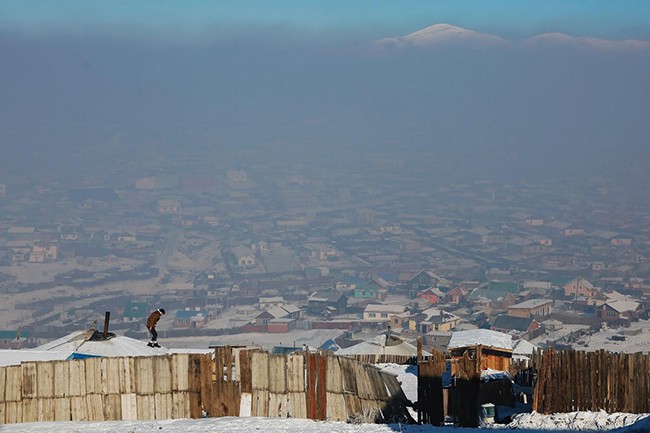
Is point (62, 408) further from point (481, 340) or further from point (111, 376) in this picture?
point (481, 340)

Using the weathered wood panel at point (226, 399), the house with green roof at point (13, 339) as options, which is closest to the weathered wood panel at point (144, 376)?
the weathered wood panel at point (226, 399)

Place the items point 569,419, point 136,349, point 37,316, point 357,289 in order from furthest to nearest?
point 357,289, point 37,316, point 136,349, point 569,419

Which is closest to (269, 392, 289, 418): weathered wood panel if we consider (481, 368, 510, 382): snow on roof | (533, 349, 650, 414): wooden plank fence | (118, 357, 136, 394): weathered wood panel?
(118, 357, 136, 394): weathered wood panel

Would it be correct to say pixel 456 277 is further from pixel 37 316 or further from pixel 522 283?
pixel 37 316

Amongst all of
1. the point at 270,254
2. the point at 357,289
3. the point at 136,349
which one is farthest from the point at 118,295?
the point at 136,349

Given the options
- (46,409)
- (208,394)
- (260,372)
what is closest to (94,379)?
(46,409)
